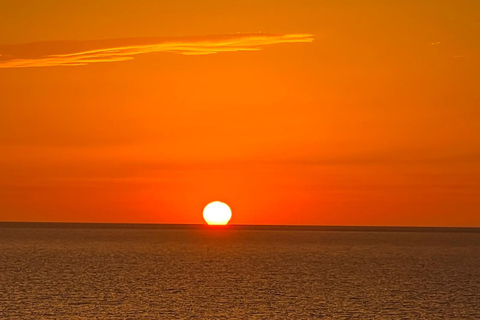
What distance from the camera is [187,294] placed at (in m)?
42.2

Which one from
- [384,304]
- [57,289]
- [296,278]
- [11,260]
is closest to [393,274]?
[296,278]

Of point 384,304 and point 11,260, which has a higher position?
point 11,260

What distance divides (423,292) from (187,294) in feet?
46.7

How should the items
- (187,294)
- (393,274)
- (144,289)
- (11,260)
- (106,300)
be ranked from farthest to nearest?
(11,260) < (393,274) < (144,289) < (187,294) < (106,300)

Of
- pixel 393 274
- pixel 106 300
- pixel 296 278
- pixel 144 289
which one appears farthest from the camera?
pixel 393 274

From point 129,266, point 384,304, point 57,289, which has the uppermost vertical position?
point 129,266

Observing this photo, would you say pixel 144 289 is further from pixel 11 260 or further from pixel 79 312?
pixel 11 260

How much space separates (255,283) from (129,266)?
21.4 m

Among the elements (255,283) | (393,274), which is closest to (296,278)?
(255,283)

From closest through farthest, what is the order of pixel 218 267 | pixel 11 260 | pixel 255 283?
pixel 255 283 < pixel 218 267 < pixel 11 260

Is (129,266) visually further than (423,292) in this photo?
Yes

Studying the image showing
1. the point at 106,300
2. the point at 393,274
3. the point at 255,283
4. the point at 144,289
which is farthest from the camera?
the point at 393,274

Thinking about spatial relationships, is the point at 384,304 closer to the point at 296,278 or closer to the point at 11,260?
the point at 296,278

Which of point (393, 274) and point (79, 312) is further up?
point (393, 274)
